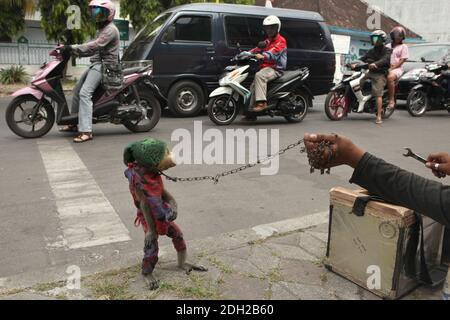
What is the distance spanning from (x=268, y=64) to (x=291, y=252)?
18.5 ft

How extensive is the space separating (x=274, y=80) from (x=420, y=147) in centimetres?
279

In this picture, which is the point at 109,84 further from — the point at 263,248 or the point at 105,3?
the point at 263,248

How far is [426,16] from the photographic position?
32750mm

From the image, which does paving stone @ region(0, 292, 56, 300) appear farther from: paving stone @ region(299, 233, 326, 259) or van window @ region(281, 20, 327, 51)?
van window @ region(281, 20, 327, 51)

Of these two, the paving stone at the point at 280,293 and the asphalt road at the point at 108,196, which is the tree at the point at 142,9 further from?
the paving stone at the point at 280,293

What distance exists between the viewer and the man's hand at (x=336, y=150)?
7.02 feet

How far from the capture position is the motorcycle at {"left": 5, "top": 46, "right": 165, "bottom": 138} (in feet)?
21.9

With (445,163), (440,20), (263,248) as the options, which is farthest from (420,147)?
(440,20)

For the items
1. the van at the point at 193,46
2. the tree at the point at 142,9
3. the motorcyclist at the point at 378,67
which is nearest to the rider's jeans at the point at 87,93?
the van at the point at 193,46

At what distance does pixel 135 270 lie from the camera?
2.95 meters

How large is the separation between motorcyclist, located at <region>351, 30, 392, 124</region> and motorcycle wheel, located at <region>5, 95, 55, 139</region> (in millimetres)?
5935

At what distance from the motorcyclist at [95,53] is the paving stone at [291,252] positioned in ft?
14.2

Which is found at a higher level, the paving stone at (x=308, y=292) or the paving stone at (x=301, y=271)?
the paving stone at (x=301, y=271)

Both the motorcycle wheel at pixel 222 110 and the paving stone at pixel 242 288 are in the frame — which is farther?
the motorcycle wheel at pixel 222 110
